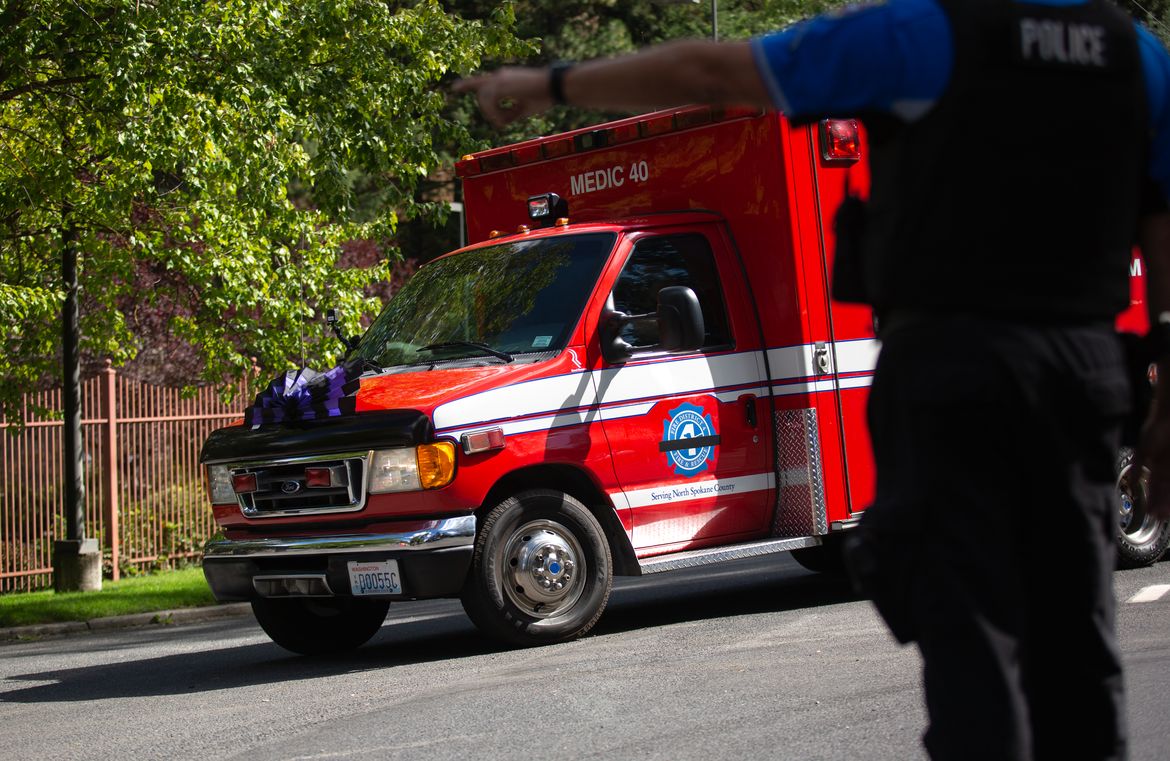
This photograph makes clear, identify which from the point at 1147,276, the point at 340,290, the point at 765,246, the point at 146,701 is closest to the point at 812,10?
the point at 340,290

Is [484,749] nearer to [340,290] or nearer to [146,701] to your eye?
[146,701]

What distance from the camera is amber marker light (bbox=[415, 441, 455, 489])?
24.5 ft

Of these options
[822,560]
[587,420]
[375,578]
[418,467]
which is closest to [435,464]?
[418,467]

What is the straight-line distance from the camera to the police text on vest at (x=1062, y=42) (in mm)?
2561

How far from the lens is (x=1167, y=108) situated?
109 inches

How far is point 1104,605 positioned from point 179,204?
1284cm

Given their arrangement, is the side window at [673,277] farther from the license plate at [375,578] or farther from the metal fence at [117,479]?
the metal fence at [117,479]

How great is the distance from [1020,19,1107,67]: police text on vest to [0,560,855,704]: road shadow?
19.2ft

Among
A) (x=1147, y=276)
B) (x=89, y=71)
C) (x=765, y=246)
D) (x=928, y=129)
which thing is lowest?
(x=1147, y=276)

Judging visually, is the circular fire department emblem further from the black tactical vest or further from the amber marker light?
the black tactical vest

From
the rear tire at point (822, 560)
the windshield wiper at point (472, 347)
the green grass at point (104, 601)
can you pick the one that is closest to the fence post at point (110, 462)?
the green grass at point (104, 601)

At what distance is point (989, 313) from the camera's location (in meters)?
2.57

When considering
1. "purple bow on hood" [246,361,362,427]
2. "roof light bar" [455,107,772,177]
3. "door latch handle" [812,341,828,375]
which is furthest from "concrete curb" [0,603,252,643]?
"door latch handle" [812,341,828,375]

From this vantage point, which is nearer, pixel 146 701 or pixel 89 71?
pixel 146 701
